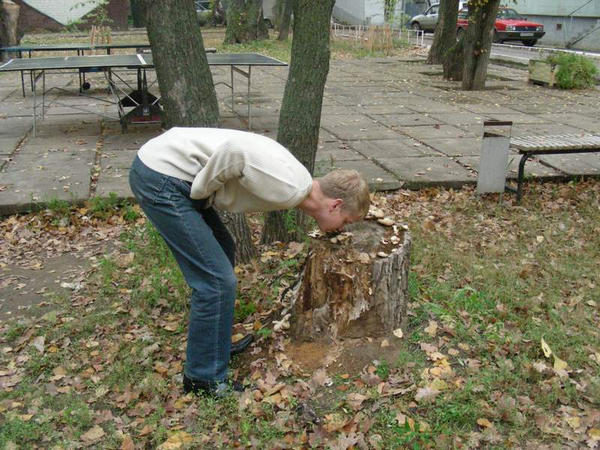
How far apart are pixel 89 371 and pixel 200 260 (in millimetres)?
1170

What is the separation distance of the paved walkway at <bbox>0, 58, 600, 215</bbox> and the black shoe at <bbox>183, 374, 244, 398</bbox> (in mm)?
3136

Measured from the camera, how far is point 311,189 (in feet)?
9.66

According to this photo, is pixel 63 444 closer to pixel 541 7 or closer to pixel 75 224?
pixel 75 224

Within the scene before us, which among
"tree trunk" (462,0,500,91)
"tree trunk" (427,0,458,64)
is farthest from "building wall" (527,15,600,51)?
"tree trunk" (462,0,500,91)

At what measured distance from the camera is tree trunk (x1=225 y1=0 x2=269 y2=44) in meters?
22.3

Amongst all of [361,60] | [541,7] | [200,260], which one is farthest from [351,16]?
[200,260]

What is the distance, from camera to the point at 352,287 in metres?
3.59

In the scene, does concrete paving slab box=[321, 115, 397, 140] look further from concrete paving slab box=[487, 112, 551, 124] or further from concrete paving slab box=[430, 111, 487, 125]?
concrete paving slab box=[487, 112, 551, 124]

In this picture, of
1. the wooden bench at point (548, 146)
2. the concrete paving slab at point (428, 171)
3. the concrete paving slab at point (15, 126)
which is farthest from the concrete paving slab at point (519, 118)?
the concrete paving slab at point (15, 126)

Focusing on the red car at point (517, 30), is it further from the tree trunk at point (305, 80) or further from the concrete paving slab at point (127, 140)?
the tree trunk at point (305, 80)

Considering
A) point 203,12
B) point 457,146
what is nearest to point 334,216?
point 457,146

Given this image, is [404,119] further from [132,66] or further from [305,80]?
[305,80]

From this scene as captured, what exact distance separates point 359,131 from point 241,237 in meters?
4.57

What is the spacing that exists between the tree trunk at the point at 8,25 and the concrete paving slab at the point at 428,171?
39.1 ft
